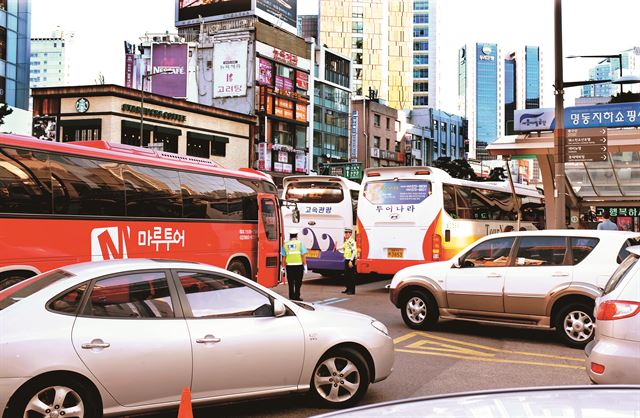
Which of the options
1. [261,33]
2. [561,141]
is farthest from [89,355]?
[261,33]

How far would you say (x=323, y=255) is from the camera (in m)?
18.9

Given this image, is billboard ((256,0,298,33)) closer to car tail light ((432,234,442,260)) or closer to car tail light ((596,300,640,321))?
car tail light ((432,234,442,260))

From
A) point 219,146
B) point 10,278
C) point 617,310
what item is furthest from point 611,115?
point 219,146

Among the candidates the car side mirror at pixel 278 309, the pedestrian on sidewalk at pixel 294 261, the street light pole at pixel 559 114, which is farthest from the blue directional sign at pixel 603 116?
the car side mirror at pixel 278 309

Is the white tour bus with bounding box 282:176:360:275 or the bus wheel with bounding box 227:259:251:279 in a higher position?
the white tour bus with bounding box 282:176:360:275

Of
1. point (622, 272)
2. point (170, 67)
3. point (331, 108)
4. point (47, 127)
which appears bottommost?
point (622, 272)

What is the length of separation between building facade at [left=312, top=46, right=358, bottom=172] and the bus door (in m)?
52.9

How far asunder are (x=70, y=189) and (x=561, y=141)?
11233mm

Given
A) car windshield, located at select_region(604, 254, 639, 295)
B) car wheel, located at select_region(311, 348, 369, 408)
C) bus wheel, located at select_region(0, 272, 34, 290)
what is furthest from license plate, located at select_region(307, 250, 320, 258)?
car windshield, located at select_region(604, 254, 639, 295)

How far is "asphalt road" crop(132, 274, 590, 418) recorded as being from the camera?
6105 mm

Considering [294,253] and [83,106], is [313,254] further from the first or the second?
[83,106]

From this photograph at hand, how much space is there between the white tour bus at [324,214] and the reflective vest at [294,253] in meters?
4.19

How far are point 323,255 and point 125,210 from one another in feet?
27.3

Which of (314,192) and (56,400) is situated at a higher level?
(314,192)
